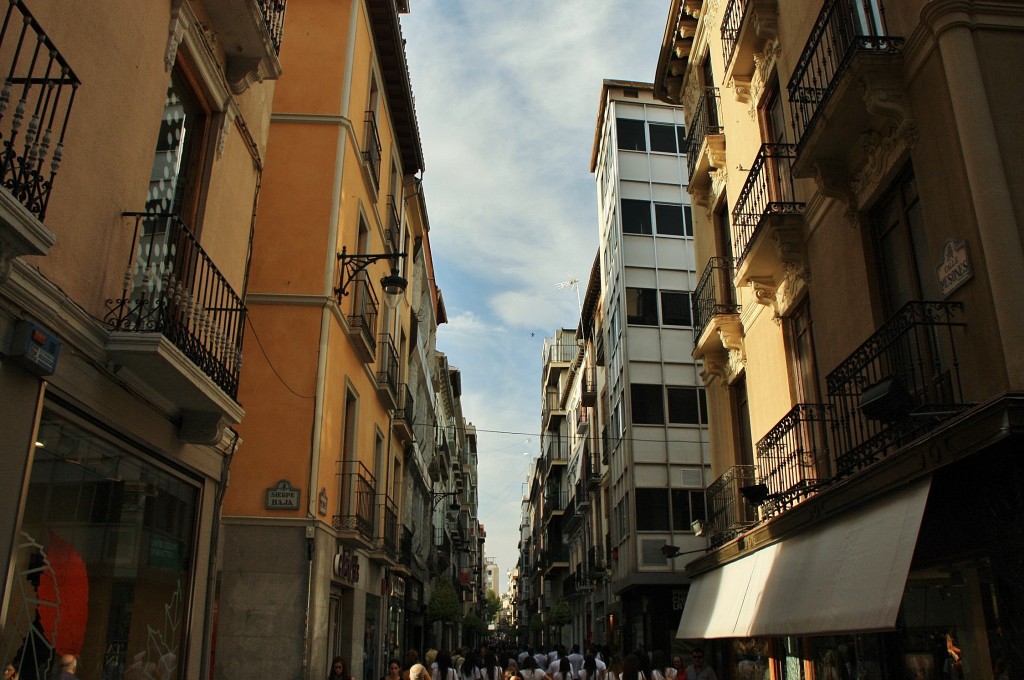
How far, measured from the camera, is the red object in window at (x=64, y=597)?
5930 millimetres

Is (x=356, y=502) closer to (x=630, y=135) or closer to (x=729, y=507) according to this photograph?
(x=729, y=507)

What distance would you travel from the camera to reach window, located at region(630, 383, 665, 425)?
2942 cm

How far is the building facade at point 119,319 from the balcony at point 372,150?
22.6 ft

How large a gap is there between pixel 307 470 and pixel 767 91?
9.70 metres

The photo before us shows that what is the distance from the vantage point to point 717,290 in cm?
1590

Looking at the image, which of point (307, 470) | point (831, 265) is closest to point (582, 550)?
point (307, 470)

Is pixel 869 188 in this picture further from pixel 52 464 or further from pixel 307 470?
pixel 307 470

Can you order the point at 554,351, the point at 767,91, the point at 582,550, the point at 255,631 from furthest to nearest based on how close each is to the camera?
1. the point at 554,351
2. the point at 582,550
3. the point at 767,91
4. the point at 255,631

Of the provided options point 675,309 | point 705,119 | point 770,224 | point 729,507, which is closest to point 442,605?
point 675,309

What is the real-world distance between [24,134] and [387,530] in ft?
51.8

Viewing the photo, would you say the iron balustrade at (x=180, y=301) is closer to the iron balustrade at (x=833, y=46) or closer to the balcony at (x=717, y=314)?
the iron balustrade at (x=833, y=46)

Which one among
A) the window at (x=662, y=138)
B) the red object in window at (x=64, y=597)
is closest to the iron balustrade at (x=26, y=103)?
the red object in window at (x=64, y=597)

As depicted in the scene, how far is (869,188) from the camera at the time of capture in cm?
898

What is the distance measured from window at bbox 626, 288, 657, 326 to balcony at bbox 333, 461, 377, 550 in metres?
16.2
